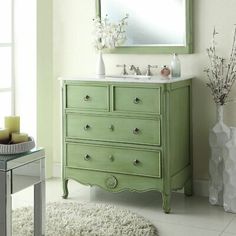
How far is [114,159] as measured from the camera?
14.1 feet

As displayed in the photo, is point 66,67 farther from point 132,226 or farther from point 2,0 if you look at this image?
point 132,226

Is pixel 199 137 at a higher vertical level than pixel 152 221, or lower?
higher

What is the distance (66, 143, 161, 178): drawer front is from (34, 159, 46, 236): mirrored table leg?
3.59ft

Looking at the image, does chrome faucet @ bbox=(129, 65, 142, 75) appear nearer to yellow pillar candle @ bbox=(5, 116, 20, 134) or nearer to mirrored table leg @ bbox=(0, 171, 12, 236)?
yellow pillar candle @ bbox=(5, 116, 20, 134)

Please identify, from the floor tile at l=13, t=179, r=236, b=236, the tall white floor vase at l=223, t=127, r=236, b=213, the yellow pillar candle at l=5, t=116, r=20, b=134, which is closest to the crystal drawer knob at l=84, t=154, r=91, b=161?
the floor tile at l=13, t=179, r=236, b=236

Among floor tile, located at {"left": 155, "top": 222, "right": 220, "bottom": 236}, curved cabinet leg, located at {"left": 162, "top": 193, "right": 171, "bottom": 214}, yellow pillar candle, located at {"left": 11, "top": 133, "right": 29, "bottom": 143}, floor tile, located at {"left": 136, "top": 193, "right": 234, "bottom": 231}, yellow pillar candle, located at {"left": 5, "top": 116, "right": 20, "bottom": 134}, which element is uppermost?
yellow pillar candle, located at {"left": 5, "top": 116, "right": 20, "bottom": 134}

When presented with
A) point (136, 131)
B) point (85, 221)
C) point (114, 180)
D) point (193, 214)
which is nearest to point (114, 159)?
point (114, 180)

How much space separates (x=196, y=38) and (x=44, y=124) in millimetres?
1634

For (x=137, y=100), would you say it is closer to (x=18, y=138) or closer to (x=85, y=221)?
(x=85, y=221)

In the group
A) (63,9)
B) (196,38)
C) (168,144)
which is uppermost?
(63,9)

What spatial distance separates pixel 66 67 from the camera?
5.11m

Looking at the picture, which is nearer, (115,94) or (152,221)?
(152,221)

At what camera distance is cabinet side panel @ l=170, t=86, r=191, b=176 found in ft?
13.7

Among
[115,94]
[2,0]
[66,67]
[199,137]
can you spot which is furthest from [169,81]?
[2,0]
